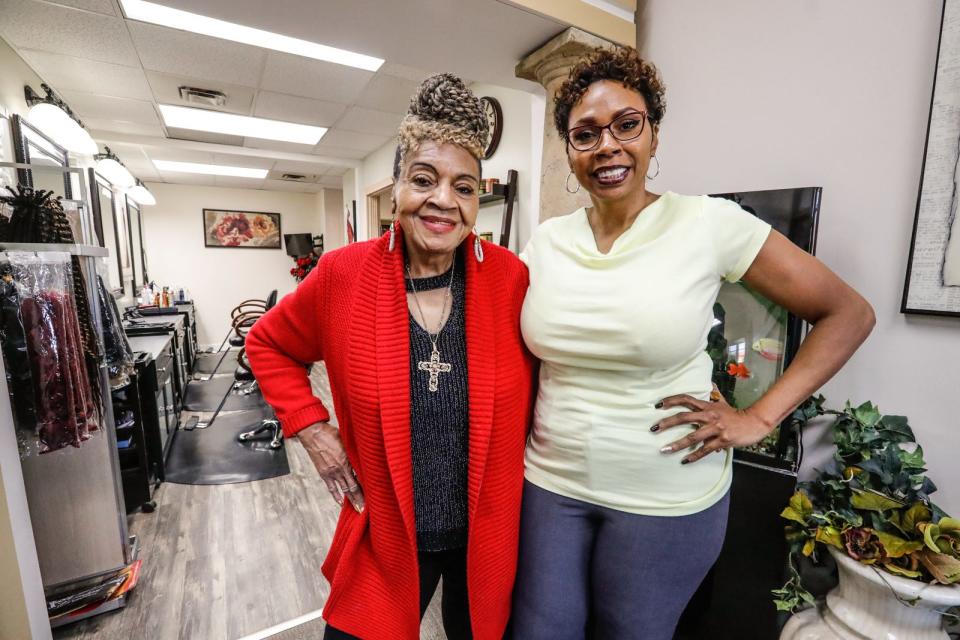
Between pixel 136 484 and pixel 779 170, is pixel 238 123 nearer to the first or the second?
pixel 136 484

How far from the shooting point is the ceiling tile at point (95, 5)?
219cm

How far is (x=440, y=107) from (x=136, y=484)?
2780 mm

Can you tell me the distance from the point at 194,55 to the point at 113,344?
198cm

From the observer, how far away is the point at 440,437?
3.00ft

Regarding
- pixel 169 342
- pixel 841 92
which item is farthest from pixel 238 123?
pixel 841 92

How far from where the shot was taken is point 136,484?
246cm

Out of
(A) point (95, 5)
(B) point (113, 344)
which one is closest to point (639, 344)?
(B) point (113, 344)

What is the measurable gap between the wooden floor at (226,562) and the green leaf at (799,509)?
1320 mm

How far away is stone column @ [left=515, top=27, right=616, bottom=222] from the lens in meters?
1.83

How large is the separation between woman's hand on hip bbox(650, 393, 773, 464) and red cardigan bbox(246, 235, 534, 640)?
30cm

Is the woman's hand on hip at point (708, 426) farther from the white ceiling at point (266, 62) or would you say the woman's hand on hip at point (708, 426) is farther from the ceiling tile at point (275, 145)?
the ceiling tile at point (275, 145)

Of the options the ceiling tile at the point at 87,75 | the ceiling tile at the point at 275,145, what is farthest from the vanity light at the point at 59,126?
the ceiling tile at the point at 275,145

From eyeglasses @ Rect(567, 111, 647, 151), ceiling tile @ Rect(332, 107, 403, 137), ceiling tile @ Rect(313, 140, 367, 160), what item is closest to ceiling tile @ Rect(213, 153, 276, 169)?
ceiling tile @ Rect(313, 140, 367, 160)

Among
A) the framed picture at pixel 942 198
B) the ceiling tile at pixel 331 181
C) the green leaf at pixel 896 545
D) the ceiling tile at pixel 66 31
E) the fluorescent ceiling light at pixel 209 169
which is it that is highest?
the ceiling tile at pixel 331 181
